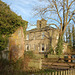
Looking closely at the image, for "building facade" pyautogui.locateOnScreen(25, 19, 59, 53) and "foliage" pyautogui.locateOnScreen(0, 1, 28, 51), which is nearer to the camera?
"foliage" pyautogui.locateOnScreen(0, 1, 28, 51)

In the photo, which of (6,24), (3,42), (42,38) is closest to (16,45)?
(3,42)

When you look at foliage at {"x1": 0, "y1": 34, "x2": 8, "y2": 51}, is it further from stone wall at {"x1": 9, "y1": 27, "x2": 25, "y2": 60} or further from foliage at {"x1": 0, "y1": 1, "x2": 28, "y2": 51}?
stone wall at {"x1": 9, "y1": 27, "x2": 25, "y2": 60}

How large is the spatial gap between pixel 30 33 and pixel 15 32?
2125cm

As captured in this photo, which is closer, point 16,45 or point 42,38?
point 16,45

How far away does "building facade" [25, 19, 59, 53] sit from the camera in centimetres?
2881

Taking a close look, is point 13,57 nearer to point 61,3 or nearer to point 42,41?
point 61,3

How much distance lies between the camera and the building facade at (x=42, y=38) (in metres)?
28.8

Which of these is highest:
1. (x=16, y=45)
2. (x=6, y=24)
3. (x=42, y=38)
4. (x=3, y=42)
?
(x=42, y=38)

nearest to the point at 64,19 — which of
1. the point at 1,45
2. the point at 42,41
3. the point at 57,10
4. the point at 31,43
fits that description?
the point at 57,10

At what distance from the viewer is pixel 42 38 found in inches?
1180

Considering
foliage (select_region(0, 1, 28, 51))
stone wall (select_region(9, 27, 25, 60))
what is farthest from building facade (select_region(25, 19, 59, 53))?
foliage (select_region(0, 1, 28, 51))

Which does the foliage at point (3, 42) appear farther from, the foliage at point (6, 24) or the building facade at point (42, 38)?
the building facade at point (42, 38)

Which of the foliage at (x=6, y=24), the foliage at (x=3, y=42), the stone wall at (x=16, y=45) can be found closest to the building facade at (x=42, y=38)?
the stone wall at (x=16, y=45)

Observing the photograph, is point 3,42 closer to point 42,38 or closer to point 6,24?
point 6,24
